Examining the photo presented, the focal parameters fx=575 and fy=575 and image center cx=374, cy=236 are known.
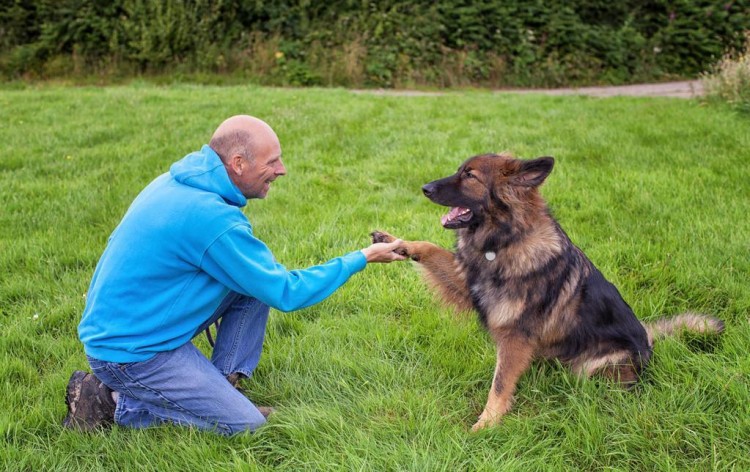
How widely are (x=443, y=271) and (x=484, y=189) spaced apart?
1.86 ft

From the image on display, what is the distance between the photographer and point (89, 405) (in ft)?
8.78

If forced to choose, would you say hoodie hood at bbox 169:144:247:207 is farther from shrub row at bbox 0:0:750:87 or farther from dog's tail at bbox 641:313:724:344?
shrub row at bbox 0:0:750:87

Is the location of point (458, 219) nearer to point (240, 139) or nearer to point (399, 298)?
point (399, 298)

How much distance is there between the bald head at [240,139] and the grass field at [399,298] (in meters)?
1.24

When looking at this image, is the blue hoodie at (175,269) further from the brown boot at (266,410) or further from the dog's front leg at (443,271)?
the dog's front leg at (443,271)

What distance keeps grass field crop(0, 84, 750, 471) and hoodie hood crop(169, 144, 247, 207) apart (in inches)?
43.8

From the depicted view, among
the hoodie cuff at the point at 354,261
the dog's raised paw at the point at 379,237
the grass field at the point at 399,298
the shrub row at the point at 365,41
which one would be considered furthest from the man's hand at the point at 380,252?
the shrub row at the point at 365,41

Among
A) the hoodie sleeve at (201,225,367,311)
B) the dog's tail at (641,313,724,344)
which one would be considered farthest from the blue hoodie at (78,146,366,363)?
the dog's tail at (641,313,724,344)

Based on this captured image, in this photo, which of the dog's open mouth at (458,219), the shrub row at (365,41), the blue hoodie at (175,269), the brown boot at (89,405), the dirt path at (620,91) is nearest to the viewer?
the blue hoodie at (175,269)

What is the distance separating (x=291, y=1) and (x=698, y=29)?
1060 centimetres

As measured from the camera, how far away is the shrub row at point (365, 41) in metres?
14.4

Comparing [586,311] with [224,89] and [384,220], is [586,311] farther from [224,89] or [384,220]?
[224,89]

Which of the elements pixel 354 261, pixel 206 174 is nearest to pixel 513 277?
pixel 354 261

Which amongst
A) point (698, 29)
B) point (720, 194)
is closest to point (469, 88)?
point (698, 29)
